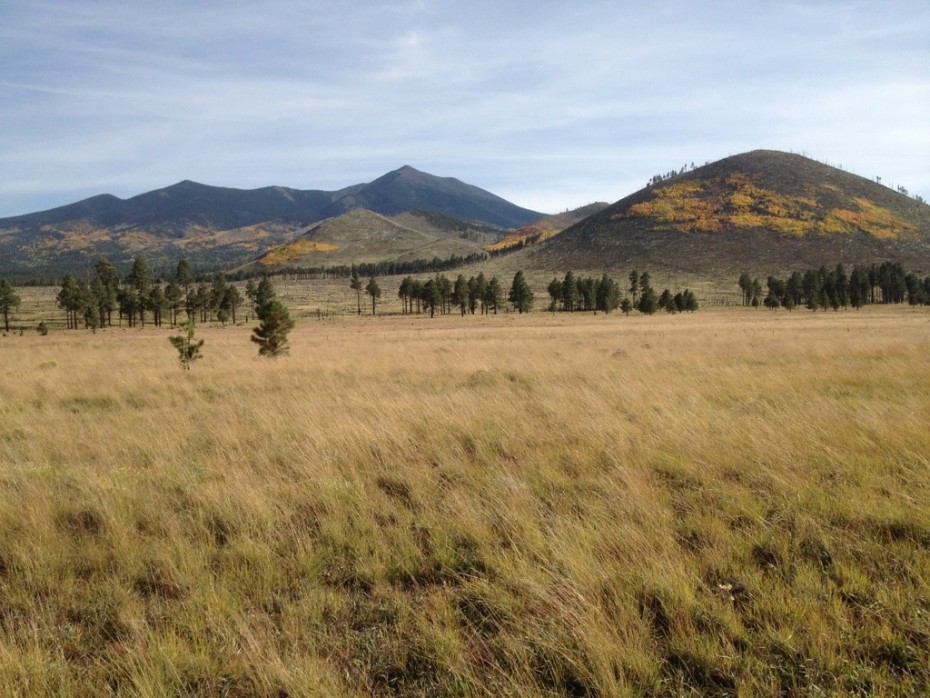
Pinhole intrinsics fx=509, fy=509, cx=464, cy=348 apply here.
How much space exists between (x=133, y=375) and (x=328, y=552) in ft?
39.1

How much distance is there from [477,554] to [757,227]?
182659 millimetres

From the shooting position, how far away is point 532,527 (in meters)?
3.70

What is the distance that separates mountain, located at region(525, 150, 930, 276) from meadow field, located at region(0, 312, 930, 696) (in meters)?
150

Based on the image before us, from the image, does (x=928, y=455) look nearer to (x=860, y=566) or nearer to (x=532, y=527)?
(x=860, y=566)

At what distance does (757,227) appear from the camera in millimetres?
157375

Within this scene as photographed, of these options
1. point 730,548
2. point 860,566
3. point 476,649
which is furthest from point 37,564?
point 860,566

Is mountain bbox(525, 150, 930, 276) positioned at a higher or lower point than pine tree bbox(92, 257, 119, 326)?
higher

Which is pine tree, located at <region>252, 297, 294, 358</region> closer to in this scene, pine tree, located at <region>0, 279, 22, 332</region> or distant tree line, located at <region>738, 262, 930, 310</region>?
pine tree, located at <region>0, 279, 22, 332</region>

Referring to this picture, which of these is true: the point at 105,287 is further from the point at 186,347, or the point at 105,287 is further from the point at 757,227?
the point at 757,227

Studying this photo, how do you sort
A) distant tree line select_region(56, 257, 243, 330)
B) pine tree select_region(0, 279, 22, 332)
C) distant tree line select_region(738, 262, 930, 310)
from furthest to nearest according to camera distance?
distant tree line select_region(738, 262, 930, 310)
distant tree line select_region(56, 257, 243, 330)
pine tree select_region(0, 279, 22, 332)

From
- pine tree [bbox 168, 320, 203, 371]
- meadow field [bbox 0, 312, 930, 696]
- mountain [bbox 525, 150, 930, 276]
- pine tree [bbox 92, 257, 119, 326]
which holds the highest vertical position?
mountain [bbox 525, 150, 930, 276]

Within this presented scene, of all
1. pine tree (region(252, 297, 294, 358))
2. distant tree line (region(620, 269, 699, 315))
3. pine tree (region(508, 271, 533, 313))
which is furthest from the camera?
pine tree (region(508, 271, 533, 313))

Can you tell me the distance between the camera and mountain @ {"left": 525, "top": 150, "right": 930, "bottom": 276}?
143 metres

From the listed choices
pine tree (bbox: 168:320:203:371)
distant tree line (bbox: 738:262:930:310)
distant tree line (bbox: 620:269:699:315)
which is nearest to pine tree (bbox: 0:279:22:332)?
pine tree (bbox: 168:320:203:371)
